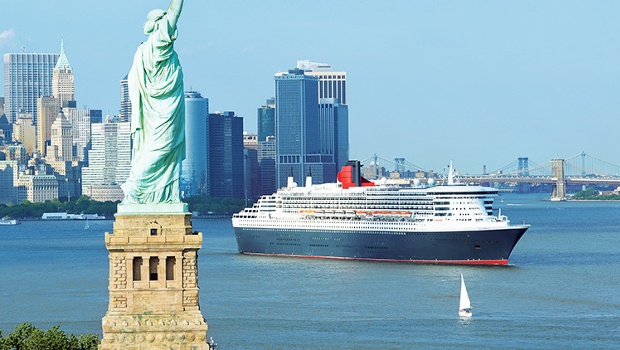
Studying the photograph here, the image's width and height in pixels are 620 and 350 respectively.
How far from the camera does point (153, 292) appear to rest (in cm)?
2212

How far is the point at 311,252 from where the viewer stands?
92875 mm

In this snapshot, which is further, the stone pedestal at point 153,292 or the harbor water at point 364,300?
the harbor water at point 364,300

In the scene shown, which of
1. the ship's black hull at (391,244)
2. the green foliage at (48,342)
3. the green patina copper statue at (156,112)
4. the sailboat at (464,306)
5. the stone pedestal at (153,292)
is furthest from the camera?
the ship's black hull at (391,244)

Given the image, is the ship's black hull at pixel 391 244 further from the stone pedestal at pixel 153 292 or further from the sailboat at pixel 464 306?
the stone pedestal at pixel 153 292

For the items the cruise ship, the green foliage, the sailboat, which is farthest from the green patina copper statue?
the cruise ship

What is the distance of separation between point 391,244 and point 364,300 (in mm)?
25765

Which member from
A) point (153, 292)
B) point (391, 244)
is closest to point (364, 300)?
point (391, 244)

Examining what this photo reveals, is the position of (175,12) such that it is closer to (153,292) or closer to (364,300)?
(153,292)

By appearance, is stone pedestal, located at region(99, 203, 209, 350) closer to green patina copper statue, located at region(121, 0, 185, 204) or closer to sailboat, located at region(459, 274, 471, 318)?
green patina copper statue, located at region(121, 0, 185, 204)

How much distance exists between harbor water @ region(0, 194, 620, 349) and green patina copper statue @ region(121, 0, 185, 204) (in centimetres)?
2321

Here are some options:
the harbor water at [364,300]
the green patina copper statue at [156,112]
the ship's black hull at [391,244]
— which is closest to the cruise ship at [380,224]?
the ship's black hull at [391,244]

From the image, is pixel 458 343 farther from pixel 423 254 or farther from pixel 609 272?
pixel 423 254

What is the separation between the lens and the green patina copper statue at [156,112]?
22.9m

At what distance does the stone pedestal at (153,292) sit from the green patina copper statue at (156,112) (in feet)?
3.35
